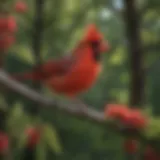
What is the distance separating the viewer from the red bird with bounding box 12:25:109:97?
0.63 metres

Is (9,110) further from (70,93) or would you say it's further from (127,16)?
(127,16)

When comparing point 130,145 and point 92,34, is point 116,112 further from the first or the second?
point 92,34

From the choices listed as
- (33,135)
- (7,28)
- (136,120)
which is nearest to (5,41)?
(7,28)

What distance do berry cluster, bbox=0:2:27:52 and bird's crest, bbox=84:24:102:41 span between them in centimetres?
14

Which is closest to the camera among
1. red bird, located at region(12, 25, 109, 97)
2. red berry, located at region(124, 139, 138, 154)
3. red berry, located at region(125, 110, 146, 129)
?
red berry, located at region(125, 110, 146, 129)

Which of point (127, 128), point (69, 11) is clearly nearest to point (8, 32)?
point (69, 11)

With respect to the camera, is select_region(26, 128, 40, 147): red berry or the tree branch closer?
the tree branch

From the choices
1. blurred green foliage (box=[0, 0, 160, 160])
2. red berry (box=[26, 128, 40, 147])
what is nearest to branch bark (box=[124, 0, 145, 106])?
blurred green foliage (box=[0, 0, 160, 160])

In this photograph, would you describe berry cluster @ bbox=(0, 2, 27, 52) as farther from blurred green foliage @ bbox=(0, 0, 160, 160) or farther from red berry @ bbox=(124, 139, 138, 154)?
red berry @ bbox=(124, 139, 138, 154)

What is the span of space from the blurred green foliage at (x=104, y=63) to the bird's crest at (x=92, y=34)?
0.05ft

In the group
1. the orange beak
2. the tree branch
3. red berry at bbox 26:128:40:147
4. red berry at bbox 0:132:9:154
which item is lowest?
red berry at bbox 0:132:9:154

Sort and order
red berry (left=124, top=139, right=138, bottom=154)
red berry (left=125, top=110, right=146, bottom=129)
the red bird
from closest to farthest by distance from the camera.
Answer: red berry (left=125, top=110, right=146, bottom=129) → red berry (left=124, top=139, right=138, bottom=154) → the red bird

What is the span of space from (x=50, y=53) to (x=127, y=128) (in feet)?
1.03

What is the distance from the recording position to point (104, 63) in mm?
740
